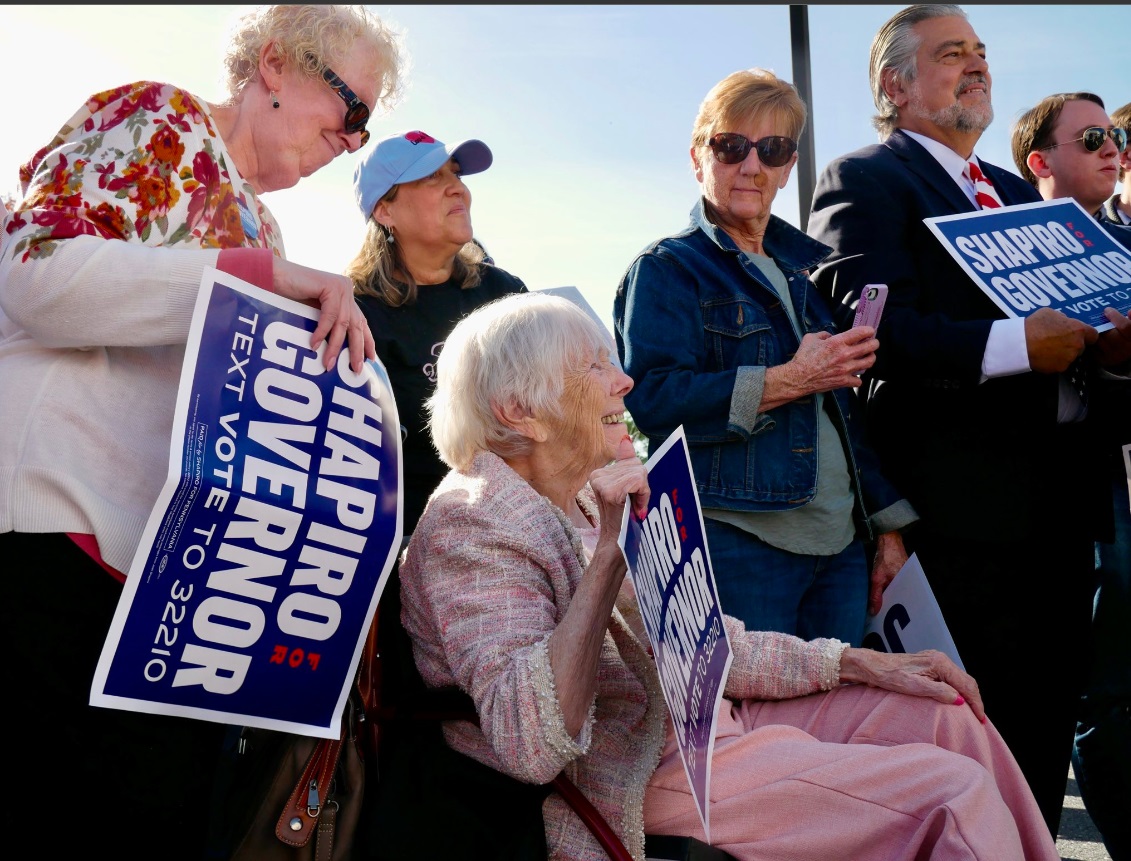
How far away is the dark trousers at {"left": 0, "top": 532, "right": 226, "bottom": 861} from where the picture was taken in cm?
188

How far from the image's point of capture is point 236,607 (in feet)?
6.35

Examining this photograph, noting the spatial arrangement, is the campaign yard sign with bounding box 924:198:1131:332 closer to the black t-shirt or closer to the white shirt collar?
the white shirt collar

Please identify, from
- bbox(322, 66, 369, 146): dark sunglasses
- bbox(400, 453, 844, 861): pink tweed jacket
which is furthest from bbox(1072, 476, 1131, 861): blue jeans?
bbox(322, 66, 369, 146): dark sunglasses

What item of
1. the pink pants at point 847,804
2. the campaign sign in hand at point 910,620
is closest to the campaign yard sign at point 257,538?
the pink pants at point 847,804

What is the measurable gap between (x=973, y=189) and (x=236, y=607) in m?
2.58

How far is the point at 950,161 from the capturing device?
3.53 metres

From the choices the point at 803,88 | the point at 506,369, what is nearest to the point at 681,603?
the point at 506,369

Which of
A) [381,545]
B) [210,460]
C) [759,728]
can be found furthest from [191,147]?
[759,728]

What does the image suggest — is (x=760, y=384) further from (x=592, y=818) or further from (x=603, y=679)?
(x=592, y=818)

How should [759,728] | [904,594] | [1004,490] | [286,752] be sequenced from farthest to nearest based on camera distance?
[1004,490] < [904,594] < [759,728] < [286,752]

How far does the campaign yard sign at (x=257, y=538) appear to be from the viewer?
1.85m

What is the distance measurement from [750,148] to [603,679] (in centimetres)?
170

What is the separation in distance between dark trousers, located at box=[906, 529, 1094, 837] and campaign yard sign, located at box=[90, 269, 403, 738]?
1.76m

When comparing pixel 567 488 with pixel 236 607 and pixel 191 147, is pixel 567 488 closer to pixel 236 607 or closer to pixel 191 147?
pixel 236 607
